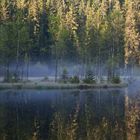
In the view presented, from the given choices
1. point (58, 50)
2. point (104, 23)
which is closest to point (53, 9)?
point (104, 23)

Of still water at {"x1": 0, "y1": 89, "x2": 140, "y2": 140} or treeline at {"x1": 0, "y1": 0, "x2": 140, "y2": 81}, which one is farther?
treeline at {"x1": 0, "y1": 0, "x2": 140, "y2": 81}

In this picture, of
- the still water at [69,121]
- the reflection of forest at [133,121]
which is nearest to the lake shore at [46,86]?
the still water at [69,121]

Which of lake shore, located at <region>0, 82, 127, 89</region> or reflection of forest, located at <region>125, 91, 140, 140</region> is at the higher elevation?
lake shore, located at <region>0, 82, 127, 89</region>

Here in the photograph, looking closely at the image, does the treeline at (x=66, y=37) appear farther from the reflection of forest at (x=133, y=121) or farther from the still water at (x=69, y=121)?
the reflection of forest at (x=133, y=121)

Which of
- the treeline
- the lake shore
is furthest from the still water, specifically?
the treeline

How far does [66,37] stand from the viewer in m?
84.1

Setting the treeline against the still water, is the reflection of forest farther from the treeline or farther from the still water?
the treeline

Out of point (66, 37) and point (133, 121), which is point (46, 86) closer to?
point (66, 37)

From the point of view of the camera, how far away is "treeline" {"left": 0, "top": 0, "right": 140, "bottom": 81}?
78.5 meters

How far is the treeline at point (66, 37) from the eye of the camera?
7850 centimetres

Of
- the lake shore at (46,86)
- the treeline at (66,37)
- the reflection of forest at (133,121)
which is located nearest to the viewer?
the reflection of forest at (133,121)

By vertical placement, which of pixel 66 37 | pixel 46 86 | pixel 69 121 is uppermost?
pixel 66 37

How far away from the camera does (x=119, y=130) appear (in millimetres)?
27094

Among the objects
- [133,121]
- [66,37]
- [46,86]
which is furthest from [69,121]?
[66,37]
